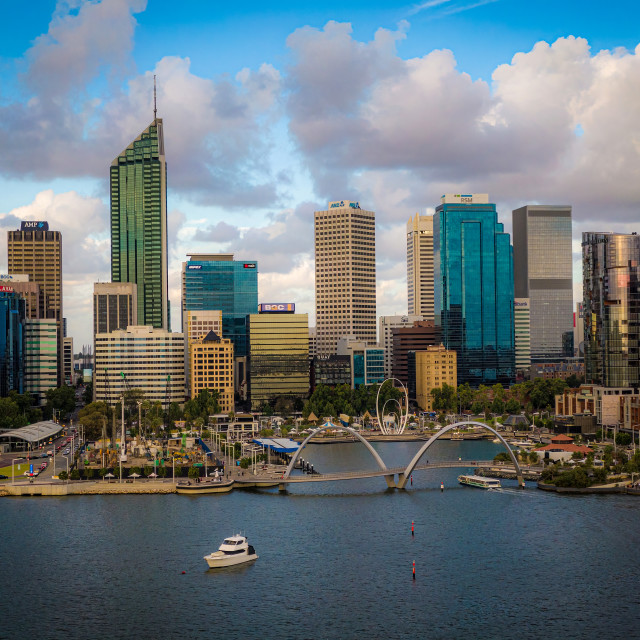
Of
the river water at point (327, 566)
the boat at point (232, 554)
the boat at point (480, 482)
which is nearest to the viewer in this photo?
the river water at point (327, 566)

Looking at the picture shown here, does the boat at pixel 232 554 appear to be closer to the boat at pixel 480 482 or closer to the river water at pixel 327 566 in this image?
the river water at pixel 327 566

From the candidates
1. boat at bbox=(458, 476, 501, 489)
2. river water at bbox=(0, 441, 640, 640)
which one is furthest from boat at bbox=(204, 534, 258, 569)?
boat at bbox=(458, 476, 501, 489)

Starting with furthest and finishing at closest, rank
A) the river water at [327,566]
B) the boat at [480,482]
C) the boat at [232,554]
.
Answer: the boat at [480,482] → the boat at [232,554] → the river water at [327,566]

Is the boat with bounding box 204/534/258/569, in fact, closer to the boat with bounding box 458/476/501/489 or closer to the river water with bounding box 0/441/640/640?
the river water with bounding box 0/441/640/640

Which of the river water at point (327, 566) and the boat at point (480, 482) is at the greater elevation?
the boat at point (480, 482)

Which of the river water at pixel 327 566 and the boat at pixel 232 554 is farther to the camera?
the boat at pixel 232 554

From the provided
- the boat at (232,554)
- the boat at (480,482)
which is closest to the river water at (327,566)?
the boat at (232,554)

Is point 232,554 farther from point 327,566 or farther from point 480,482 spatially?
point 480,482
